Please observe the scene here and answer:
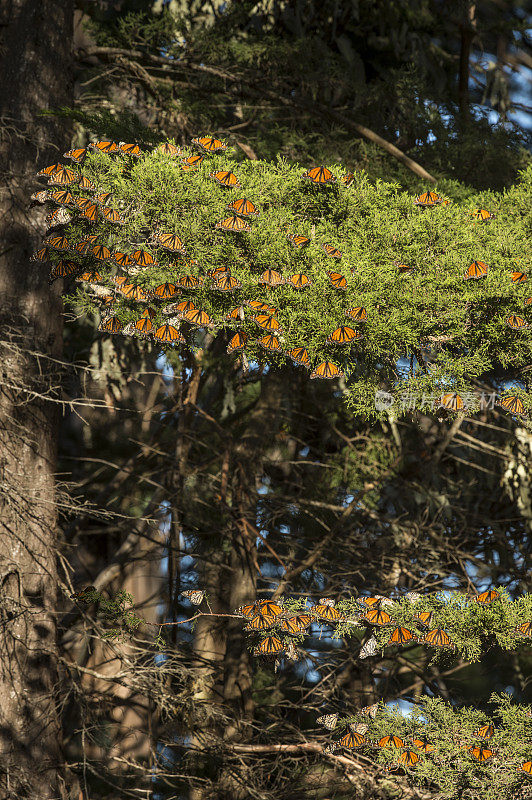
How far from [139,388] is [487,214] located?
5.33 meters

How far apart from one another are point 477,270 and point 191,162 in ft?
5.51

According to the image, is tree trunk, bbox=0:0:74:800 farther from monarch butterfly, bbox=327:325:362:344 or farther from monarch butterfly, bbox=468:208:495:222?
monarch butterfly, bbox=468:208:495:222

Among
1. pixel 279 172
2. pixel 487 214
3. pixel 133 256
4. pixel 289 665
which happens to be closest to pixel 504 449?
pixel 289 665

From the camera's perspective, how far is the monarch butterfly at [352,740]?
4.83m

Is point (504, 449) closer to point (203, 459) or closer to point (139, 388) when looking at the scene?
point (203, 459)

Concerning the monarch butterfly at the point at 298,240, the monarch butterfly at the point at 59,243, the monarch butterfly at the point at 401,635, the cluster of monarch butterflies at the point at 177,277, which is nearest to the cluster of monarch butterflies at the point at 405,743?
the monarch butterfly at the point at 401,635

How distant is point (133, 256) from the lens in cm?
411

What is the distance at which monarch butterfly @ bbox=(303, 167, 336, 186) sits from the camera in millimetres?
4246

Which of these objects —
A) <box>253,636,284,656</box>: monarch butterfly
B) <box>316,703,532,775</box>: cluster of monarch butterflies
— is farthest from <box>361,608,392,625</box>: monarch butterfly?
<box>316,703,532,775</box>: cluster of monarch butterflies

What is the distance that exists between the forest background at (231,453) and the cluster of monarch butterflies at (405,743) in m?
0.11

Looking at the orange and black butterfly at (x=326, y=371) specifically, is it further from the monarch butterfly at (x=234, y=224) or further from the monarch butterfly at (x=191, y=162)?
the monarch butterfly at (x=191, y=162)

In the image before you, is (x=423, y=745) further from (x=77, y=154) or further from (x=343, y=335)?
(x=77, y=154)

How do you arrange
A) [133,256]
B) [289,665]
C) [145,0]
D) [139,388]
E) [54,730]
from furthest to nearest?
1. [139,388]
2. [289,665]
3. [145,0]
4. [54,730]
5. [133,256]

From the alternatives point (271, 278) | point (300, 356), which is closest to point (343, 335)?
point (300, 356)
